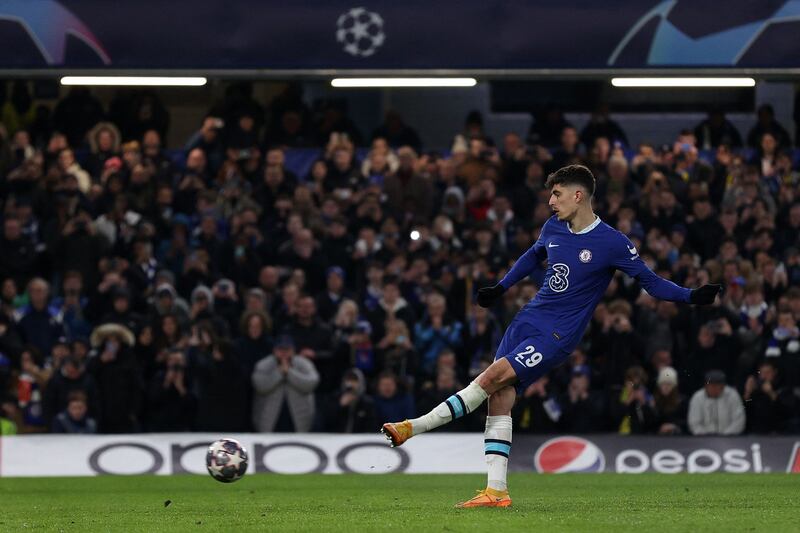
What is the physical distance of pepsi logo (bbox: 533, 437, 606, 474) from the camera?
18359 mm

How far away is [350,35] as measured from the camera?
18.8 metres

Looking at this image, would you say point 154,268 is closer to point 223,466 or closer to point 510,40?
point 510,40

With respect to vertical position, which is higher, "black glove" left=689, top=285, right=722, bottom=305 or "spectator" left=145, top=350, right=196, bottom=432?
"black glove" left=689, top=285, right=722, bottom=305

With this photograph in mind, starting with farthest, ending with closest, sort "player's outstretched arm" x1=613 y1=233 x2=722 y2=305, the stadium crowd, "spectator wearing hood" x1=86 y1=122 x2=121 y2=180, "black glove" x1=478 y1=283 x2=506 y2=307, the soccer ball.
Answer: "spectator wearing hood" x1=86 y1=122 x2=121 y2=180 < the stadium crowd < the soccer ball < "black glove" x1=478 y1=283 x2=506 y2=307 < "player's outstretched arm" x1=613 y1=233 x2=722 y2=305

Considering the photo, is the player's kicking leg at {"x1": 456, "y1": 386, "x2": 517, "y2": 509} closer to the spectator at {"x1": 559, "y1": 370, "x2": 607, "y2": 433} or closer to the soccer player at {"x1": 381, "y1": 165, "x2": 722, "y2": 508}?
the soccer player at {"x1": 381, "y1": 165, "x2": 722, "y2": 508}

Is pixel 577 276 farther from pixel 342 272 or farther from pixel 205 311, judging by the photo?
pixel 342 272

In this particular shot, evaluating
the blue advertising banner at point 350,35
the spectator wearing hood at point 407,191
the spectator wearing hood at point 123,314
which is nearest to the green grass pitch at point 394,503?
the spectator wearing hood at point 123,314

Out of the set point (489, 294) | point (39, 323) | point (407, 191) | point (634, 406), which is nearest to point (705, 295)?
point (489, 294)

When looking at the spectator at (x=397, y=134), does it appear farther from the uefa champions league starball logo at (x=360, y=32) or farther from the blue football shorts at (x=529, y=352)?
the blue football shorts at (x=529, y=352)

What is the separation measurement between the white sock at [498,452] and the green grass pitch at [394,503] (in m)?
0.25

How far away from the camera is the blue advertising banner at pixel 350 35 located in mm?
18672

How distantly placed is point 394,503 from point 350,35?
26.5 feet

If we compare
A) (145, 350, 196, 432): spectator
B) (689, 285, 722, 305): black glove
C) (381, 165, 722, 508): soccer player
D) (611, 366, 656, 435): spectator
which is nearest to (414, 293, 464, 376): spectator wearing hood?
(611, 366, 656, 435): spectator

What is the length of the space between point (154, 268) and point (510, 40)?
560cm
